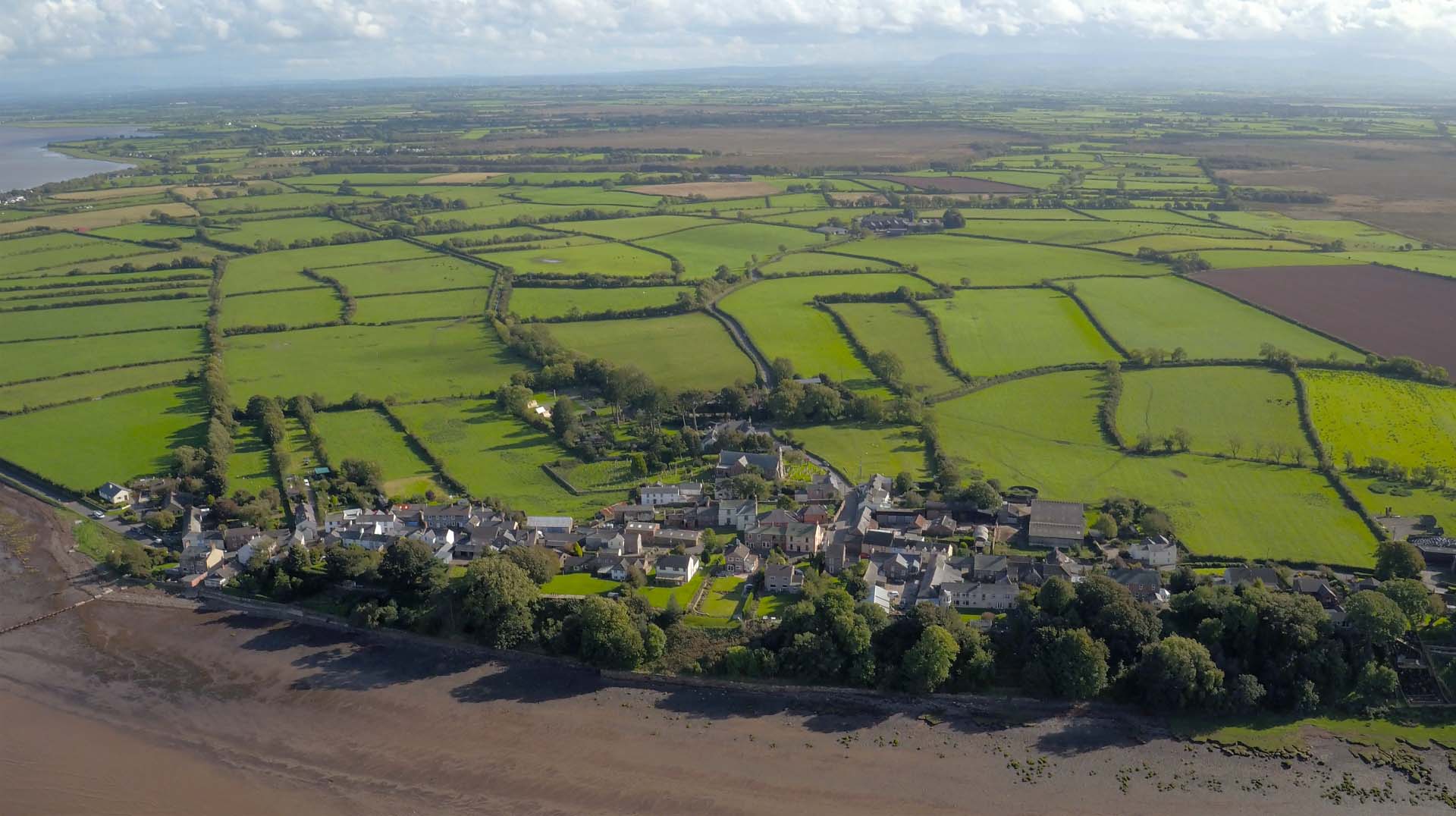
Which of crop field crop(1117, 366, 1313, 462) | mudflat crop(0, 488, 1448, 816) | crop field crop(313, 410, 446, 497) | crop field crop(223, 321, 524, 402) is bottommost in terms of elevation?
mudflat crop(0, 488, 1448, 816)

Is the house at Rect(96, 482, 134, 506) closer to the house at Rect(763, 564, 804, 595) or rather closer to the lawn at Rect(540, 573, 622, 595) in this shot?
the lawn at Rect(540, 573, 622, 595)

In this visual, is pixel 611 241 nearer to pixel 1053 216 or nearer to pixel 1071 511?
pixel 1053 216

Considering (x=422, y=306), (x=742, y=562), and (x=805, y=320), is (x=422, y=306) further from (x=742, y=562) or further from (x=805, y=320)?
(x=742, y=562)

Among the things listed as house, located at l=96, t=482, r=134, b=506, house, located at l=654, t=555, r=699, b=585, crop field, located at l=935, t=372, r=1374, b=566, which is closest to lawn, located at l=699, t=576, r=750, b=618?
house, located at l=654, t=555, r=699, b=585

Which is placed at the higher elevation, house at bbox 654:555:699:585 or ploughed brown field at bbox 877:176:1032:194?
ploughed brown field at bbox 877:176:1032:194

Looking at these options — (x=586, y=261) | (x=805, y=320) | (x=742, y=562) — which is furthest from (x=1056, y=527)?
(x=586, y=261)

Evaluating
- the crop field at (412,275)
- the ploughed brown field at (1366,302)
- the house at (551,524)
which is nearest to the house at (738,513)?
the house at (551,524)
